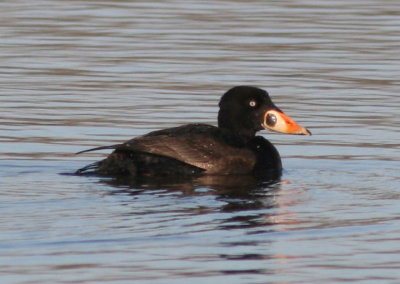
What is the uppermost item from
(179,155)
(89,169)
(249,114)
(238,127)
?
(249,114)

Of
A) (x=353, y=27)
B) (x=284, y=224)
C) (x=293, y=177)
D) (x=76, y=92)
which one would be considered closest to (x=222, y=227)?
(x=284, y=224)

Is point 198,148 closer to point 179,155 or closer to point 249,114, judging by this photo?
point 179,155

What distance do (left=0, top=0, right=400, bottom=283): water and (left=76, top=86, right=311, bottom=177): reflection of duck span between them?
0.84 ft

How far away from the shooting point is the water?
376 inches

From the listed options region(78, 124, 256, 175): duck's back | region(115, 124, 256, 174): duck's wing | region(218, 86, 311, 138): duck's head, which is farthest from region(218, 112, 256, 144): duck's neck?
region(78, 124, 256, 175): duck's back

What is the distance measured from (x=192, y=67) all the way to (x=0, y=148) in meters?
5.83

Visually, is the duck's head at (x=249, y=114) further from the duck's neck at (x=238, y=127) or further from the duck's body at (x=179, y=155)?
the duck's body at (x=179, y=155)

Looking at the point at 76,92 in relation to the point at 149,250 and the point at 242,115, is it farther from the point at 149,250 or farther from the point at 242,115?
the point at 149,250

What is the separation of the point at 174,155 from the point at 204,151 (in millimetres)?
295

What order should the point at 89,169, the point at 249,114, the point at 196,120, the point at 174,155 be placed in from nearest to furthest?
the point at 174,155 < the point at 89,169 < the point at 249,114 < the point at 196,120

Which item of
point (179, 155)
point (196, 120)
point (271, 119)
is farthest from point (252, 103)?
point (196, 120)

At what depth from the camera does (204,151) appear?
12945 mm

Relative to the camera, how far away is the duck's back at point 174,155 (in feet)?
42.0

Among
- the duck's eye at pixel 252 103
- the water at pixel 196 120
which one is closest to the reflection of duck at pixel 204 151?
the duck's eye at pixel 252 103
